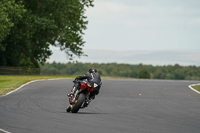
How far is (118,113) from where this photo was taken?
1529cm

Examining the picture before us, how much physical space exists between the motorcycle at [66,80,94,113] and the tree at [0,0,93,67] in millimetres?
30869

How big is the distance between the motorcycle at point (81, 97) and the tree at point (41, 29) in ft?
101

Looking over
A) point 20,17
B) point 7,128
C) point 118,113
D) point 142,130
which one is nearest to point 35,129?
point 7,128

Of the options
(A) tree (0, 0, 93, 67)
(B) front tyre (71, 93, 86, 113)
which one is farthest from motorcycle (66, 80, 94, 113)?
(A) tree (0, 0, 93, 67)

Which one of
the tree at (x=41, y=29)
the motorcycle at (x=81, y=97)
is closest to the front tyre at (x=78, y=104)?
the motorcycle at (x=81, y=97)

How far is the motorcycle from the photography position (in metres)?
14.9

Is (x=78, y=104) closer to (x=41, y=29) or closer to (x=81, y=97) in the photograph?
(x=81, y=97)

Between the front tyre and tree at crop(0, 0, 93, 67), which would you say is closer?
the front tyre

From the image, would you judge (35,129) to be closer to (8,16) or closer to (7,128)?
(7,128)

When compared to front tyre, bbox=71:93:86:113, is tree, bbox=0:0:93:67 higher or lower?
A: higher

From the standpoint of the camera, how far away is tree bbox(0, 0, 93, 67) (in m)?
50.5

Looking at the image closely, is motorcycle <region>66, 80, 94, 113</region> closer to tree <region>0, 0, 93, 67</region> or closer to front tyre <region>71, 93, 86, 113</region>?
front tyre <region>71, 93, 86, 113</region>

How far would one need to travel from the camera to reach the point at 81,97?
14.9 metres

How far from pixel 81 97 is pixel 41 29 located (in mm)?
40813
